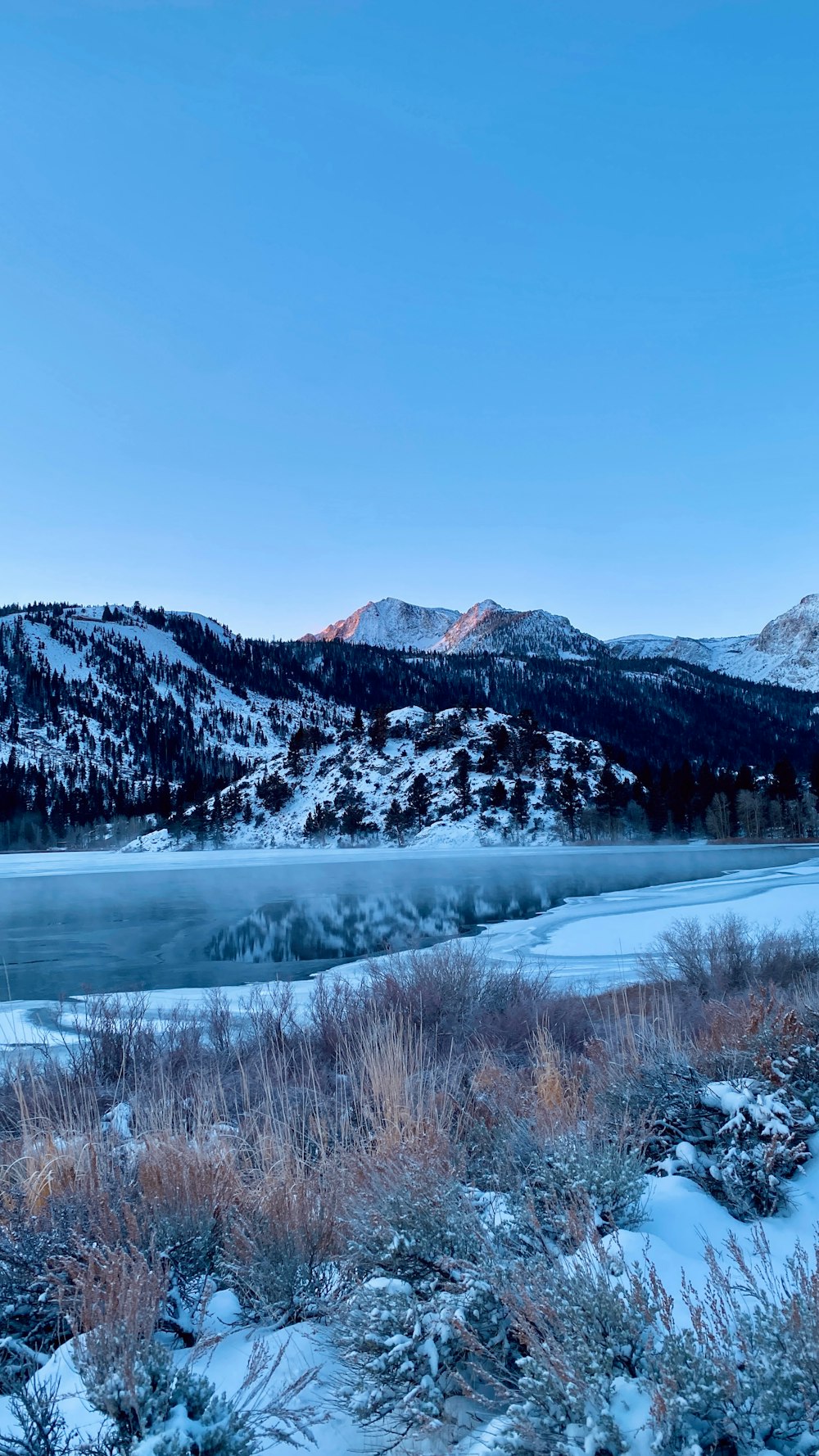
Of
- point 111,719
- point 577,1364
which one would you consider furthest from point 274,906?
point 111,719

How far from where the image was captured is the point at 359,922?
22.7m

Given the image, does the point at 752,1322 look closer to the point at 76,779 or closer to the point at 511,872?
the point at 511,872

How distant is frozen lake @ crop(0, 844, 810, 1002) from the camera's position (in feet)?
53.7

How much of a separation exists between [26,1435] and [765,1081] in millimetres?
4527

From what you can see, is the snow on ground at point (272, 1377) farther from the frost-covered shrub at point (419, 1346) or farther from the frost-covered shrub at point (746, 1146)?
the frost-covered shrub at point (746, 1146)

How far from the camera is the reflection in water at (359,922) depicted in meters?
18.3

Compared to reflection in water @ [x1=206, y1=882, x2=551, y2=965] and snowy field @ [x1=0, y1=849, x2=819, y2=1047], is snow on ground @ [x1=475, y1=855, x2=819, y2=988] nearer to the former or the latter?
snowy field @ [x1=0, y1=849, x2=819, y2=1047]

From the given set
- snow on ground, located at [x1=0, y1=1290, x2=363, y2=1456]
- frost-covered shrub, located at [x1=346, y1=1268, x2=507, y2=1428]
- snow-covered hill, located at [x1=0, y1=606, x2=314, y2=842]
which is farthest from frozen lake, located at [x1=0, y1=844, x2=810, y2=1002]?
snow-covered hill, located at [x1=0, y1=606, x2=314, y2=842]

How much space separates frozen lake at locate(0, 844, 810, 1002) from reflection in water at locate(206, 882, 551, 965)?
6cm

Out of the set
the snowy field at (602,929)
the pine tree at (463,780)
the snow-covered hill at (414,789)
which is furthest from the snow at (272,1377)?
the pine tree at (463,780)

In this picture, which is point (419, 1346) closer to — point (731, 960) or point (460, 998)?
point (460, 998)

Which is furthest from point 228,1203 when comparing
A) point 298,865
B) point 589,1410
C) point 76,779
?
point 76,779

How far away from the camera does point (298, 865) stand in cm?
4556

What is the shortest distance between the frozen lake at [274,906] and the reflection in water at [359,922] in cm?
6
